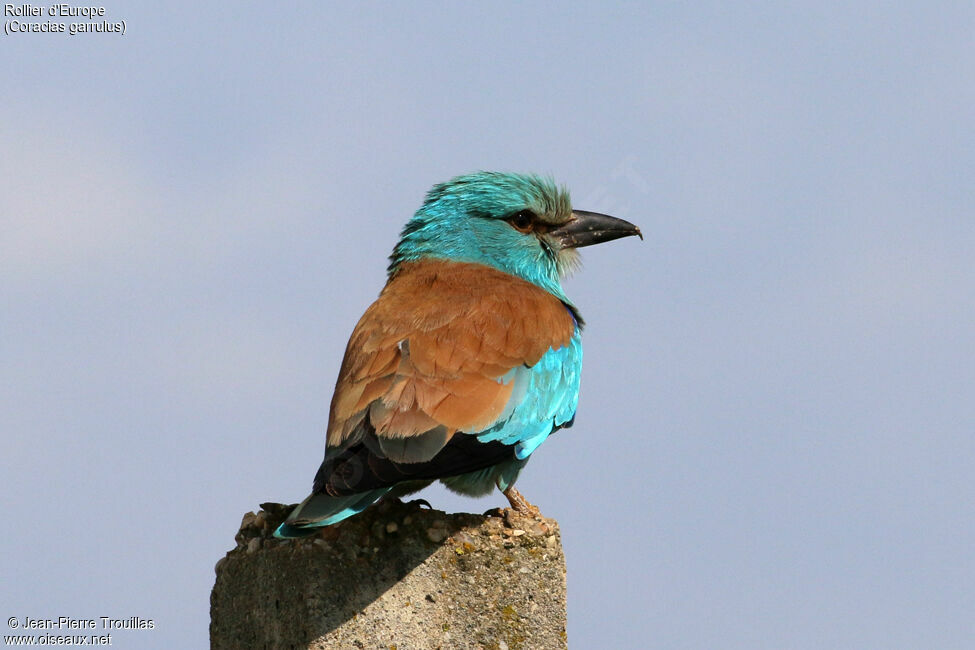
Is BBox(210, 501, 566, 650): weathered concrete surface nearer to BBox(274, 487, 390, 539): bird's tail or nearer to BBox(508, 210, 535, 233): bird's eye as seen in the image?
BBox(274, 487, 390, 539): bird's tail

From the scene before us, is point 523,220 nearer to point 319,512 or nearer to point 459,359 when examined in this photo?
point 459,359

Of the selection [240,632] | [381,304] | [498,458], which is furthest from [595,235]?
[240,632]

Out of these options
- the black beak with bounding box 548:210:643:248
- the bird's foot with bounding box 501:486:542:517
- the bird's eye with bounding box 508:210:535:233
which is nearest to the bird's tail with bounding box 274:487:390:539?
the bird's foot with bounding box 501:486:542:517

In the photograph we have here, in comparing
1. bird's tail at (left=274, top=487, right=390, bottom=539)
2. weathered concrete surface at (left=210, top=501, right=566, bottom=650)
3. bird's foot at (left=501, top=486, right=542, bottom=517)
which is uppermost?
bird's foot at (left=501, top=486, right=542, bottom=517)

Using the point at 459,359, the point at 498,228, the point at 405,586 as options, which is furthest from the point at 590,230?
the point at 405,586

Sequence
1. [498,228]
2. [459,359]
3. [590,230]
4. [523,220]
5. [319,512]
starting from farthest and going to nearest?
1. [590,230]
2. [523,220]
3. [498,228]
4. [459,359]
5. [319,512]

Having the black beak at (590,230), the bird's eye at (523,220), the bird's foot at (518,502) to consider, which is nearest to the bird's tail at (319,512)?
the bird's foot at (518,502)

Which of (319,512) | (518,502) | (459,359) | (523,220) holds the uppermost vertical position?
(523,220)
